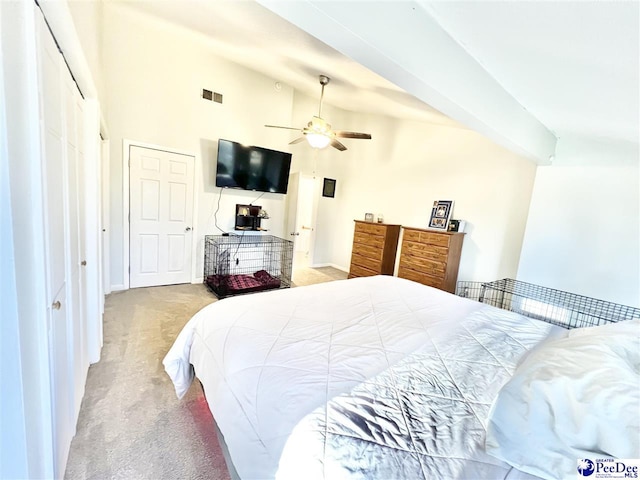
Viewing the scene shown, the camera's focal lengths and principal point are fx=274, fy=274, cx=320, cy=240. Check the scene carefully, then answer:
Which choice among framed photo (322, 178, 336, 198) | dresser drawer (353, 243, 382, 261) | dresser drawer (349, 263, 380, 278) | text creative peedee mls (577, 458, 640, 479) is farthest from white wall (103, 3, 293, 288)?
text creative peedee mls (577, 458, 640, 479)

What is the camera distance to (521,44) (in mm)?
1321

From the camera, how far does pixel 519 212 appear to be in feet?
11.5

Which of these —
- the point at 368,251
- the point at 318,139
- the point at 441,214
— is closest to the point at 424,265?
the point at 441,214

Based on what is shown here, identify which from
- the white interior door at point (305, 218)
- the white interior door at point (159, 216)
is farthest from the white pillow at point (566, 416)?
the white interior door at point (305, 218)

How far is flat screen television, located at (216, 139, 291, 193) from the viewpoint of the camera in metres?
4.11

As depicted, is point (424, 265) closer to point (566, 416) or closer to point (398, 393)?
point (398, 393)

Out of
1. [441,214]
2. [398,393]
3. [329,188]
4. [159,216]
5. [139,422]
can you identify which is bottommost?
[139,422]

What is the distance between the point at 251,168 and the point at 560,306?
427 cm

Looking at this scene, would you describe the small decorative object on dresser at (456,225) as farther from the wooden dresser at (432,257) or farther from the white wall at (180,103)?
the white wall at (180,103)

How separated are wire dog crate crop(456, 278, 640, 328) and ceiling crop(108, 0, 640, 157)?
1479 mm

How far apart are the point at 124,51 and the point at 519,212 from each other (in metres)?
5.41

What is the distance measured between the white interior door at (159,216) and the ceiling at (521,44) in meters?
1.77

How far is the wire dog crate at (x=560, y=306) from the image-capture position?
2500 mm

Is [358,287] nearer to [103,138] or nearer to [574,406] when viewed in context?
[574,406]
